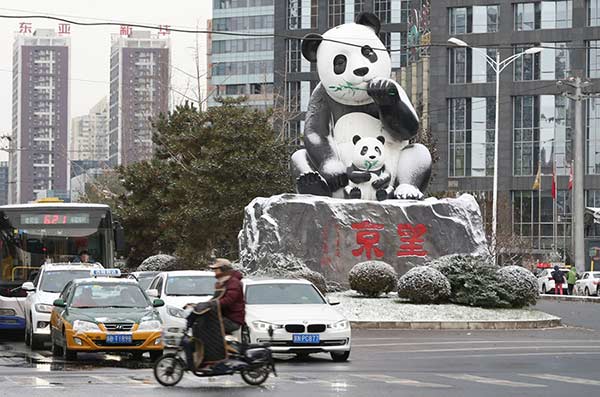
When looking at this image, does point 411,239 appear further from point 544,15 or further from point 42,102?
point 42,102

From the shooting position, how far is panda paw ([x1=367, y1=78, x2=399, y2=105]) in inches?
1367

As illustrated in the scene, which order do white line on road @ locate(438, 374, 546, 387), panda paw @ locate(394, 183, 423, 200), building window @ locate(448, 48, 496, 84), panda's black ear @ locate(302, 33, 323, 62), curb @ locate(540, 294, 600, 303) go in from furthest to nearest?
building window @ locate(448, 48, 496, 84) < curb @ locate(540, 294, 600, 303) < panda's black ear @ locate(302, 33, 323, 62) < panda paw @ locate(394, 183, 423, 200) < white line on road @ locate(438, 374, 546, 387)

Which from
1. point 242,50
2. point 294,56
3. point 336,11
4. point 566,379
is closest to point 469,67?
point 336,11

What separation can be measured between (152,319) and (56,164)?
6795 inches

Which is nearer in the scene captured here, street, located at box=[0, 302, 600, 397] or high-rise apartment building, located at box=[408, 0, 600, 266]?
street, located at box=[0, 302, 600, 397]

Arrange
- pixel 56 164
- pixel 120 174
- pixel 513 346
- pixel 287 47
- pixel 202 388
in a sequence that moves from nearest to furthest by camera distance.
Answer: pixel 202 388, pixel 513 346, pixel 120 174, pixel 287 47, pixel 56 164

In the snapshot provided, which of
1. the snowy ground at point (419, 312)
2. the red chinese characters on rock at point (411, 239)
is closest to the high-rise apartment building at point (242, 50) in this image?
the red chinese characters on rock at point (411, 239)

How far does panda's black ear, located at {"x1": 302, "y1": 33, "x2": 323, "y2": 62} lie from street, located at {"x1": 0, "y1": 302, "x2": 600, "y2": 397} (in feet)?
41.7

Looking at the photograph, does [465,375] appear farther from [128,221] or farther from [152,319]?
[128,221]

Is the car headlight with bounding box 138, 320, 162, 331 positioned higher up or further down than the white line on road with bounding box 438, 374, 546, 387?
higher up

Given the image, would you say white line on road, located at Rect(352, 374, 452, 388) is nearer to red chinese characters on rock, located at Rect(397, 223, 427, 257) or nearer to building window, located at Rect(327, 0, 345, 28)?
red chinese characters on rock, located at Rect(397, 223, 427, 257)

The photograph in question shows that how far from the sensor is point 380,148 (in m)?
35.7

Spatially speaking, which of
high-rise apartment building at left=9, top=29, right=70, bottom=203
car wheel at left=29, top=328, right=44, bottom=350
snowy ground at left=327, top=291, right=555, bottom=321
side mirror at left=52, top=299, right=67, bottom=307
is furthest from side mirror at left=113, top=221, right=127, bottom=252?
high-rise apartment building at left=9, top=29, right=70, bottom=203

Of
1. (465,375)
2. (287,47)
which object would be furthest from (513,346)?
(287,47)
